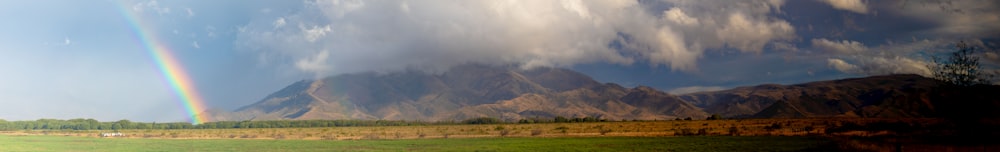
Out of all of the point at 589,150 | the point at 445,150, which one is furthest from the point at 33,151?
the point at 589,150

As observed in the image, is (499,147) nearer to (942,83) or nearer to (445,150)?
(445,150)

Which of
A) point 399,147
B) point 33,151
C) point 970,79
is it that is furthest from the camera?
point 33,151

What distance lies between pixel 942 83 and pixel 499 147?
4004 centimetres

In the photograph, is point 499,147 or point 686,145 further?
point 499,147

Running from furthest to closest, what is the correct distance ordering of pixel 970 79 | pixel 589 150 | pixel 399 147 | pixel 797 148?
pixel 399 147, pixel 970 79, pixel 589 150, pixel 797 148

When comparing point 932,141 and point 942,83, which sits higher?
point 942,83

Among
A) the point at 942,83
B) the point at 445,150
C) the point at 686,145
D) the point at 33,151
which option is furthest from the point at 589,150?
the point at 33,151

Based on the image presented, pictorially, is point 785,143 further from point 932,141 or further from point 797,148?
point 932,141

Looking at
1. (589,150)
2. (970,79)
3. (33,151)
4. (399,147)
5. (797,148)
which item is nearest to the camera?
(797,148)

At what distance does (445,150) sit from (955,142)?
131ft

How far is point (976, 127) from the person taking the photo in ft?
197

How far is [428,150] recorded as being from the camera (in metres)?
61.6

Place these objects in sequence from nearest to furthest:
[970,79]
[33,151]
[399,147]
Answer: [970,79], [399,147], [33,151]

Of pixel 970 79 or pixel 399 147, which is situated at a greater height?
pixel 970 79
